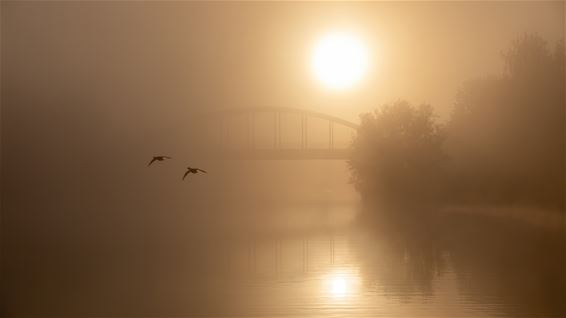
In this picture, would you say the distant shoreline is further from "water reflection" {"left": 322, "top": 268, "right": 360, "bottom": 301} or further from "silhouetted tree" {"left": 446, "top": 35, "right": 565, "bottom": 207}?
"water reflection" {"left": 322, "top": 268, "right": 360, "bottom": 301}

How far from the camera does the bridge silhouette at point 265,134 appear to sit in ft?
94.6

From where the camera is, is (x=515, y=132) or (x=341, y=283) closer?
(x=341, y=283)

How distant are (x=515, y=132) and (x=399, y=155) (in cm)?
365

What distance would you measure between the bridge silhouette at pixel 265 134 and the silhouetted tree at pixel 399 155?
16.1ft

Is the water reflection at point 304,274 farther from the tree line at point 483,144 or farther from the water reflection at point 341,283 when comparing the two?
the tree line at point 483,144

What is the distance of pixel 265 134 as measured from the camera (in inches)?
1293

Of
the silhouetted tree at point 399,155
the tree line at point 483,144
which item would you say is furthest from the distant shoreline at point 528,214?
the silhouetted tree at point 399,155

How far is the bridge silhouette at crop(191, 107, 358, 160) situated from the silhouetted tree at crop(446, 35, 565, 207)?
23.9ft

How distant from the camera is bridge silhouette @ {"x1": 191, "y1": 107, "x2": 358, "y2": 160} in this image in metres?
28.8

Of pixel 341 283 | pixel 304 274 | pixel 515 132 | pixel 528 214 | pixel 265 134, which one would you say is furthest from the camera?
pixel 265 134

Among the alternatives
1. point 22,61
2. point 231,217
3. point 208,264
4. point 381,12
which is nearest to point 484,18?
point 381,12

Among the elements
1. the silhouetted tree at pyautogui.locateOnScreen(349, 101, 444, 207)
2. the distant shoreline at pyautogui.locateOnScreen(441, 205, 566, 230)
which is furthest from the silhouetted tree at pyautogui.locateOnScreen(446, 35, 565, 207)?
the silhouetted tree at pyautogui.locateOnScreen(349, 101, 444, 207)

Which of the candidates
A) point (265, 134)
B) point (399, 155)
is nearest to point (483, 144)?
point (399, 155)

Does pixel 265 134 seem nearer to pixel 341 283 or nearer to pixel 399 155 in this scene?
pixel 399 155
